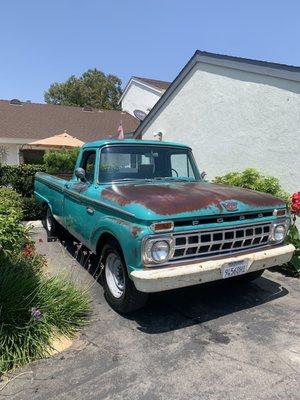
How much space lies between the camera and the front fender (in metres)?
3.92

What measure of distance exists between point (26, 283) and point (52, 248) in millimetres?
3521

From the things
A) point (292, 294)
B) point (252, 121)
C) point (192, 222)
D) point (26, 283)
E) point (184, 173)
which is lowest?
point (292, 294)

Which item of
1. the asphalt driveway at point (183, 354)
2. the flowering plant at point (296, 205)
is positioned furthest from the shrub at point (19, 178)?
the flowering plant at point (296, 205)

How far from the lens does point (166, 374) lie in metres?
3.42

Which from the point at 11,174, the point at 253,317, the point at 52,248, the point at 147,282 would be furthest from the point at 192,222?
the point at 11,174

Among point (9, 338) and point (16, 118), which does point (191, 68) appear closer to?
point (9, 338)

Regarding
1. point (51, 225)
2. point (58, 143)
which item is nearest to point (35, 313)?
point (51, 225)

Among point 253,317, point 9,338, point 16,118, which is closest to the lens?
point 9,338

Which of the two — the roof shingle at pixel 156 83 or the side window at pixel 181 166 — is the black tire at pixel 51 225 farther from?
the roof shingle at pixel 156 83

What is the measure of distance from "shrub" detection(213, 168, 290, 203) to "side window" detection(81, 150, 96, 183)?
3.13 meters

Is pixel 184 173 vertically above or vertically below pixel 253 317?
above

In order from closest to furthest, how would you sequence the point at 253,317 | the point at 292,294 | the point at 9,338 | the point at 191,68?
the point at 9,338
the point at 253,317
the point at 292,294
the point at 191,68

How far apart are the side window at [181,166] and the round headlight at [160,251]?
2095 millimetres

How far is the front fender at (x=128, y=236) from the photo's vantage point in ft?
12.9
